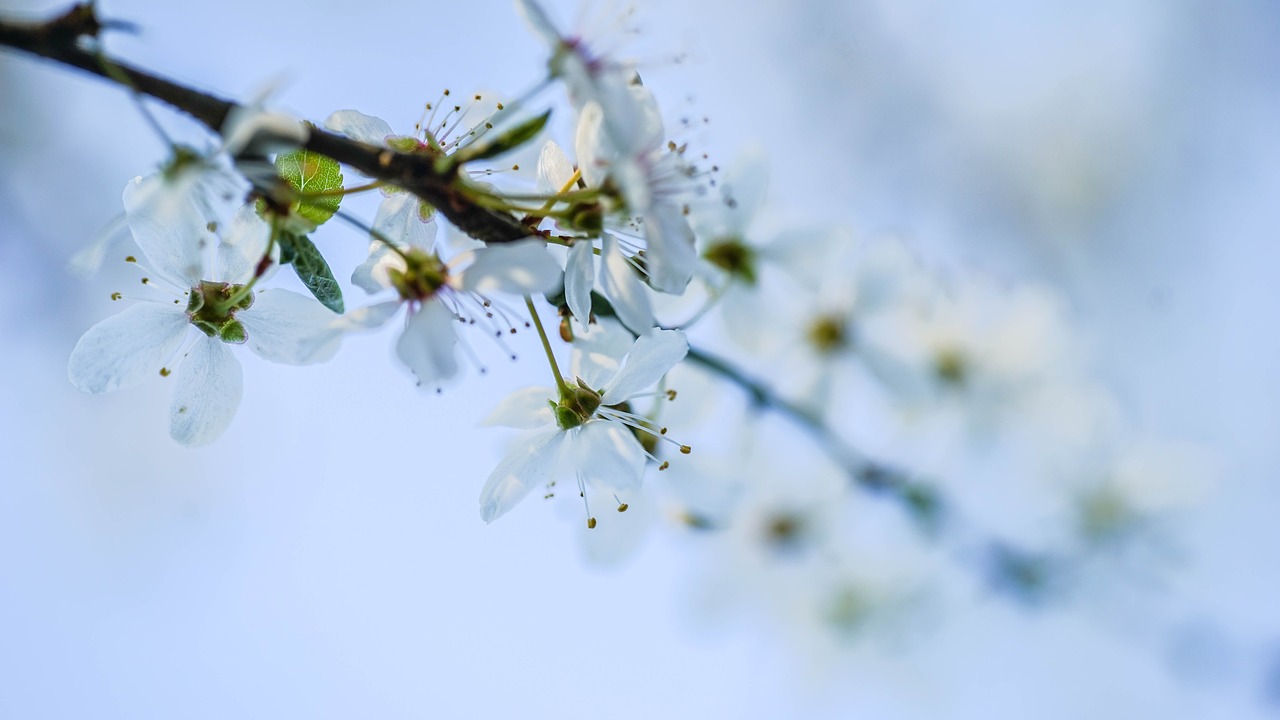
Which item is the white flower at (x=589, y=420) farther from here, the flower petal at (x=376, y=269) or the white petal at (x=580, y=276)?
the flower petal at (x=376, y=269)

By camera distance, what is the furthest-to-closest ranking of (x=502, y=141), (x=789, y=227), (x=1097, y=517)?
(x=1097, y=517), (x=789, y=227), (x=502, y=141)

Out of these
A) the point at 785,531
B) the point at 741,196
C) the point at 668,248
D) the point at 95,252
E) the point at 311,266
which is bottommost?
the point at 95,252

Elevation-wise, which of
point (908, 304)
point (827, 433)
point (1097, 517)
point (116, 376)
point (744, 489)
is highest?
point (1097, 517)

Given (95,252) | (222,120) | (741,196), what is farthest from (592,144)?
(741,196)

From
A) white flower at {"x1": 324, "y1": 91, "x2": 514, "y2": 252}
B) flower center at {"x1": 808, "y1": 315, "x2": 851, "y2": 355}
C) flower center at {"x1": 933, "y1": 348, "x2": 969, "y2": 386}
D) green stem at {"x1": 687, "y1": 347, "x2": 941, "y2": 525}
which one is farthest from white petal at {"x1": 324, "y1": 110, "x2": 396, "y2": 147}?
flower center at {"x1": 933, "y1": 348, "x2": 969, "y2": 386}

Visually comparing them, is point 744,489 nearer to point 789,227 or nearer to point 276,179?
point 789,227

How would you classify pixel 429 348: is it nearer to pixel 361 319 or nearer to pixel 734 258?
pixel 361 319

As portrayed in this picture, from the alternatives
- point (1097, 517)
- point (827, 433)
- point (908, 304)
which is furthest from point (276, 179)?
point (1097, 517)
